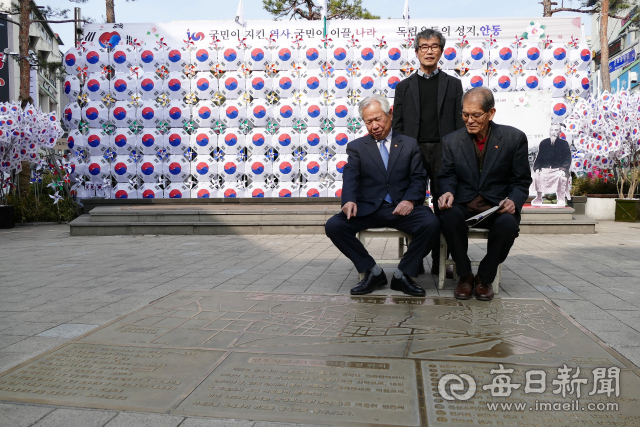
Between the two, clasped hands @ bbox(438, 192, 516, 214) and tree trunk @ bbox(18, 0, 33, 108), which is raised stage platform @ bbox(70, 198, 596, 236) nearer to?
clasped hands @ bbox(438, 192, 516, 214)

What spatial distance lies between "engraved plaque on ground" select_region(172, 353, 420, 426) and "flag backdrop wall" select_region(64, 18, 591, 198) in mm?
8825

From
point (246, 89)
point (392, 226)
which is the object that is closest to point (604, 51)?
point (246, 89)

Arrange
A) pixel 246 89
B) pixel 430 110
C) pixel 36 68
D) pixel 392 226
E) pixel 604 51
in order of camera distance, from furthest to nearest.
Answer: pixel 604 51 → pixel 36 68 → pixel 246 89 → pixel 430 110 → pixel 392 226

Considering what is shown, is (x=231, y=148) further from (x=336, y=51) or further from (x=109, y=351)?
(x=109, y=351)

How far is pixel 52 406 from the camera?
224cm

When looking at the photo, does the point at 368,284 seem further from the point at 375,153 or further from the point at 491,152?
the point at 491,152

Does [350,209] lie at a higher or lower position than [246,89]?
lower

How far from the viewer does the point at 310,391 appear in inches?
92.4

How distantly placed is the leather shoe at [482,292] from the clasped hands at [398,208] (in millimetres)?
796

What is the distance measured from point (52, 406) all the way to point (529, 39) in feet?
37.0

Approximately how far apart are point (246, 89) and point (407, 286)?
323 inches

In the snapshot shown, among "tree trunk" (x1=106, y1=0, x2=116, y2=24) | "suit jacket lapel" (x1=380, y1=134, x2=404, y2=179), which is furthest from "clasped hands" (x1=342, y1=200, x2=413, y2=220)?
"tree trunk" (x1=106, y1=0, x2=116, y2=24)

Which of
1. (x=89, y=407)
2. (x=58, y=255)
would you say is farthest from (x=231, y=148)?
(x=89, y=407)

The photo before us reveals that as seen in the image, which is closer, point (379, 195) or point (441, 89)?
point (379, 195)
